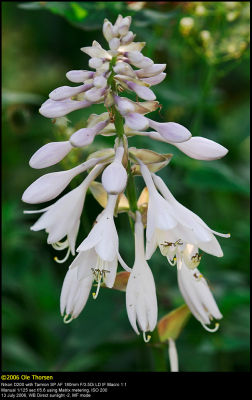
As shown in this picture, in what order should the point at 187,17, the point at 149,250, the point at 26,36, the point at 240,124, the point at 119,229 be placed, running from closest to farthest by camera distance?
the point at 149,250
the point at 187,17
the point at 119,229
the point at 240,124
the point at 26,36

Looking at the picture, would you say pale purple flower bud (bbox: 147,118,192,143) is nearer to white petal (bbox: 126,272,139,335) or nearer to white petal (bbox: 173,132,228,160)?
white petal (bbox: 173,132,228,160)

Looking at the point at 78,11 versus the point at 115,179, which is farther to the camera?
the point at 78,11

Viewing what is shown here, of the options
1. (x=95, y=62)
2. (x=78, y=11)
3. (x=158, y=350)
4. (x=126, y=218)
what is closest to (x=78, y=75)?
(x=95, y=62)

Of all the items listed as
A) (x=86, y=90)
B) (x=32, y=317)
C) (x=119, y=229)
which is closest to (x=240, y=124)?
(x=119, y=229)

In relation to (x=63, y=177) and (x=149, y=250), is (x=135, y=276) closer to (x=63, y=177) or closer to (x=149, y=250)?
(x=149, y=250)

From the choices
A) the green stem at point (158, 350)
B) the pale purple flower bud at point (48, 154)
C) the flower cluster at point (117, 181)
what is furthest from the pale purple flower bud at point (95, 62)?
the green stem at point (158, 350)

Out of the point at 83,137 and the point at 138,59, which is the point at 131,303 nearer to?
the point at 83,137

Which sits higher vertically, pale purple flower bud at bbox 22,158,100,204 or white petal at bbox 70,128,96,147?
white petal at bbox 70,128,96,147

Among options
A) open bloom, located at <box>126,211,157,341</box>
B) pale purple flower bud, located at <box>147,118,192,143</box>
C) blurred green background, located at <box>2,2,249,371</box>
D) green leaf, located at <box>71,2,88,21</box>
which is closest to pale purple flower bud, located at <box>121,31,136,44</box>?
pale purple flower bud, located at <box>147,118,192,143</box>
